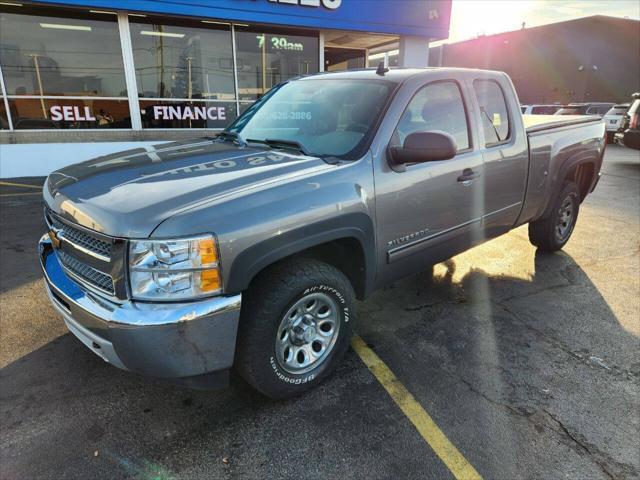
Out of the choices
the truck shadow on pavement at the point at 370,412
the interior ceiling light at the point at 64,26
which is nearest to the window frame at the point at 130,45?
the interior ceiling light at the point at 64,26

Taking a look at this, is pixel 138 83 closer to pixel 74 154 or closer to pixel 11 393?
pixel 74 154

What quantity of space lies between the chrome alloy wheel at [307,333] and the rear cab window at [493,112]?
1.99 meters

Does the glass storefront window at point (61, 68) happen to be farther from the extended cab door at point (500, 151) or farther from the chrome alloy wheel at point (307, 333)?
the chrome alloy wheel at point (307, 333)

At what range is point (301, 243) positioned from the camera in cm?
244

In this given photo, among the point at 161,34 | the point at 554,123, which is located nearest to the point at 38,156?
the point at 161,34

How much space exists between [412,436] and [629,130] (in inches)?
494

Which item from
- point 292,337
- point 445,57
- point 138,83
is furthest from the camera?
point 445,57

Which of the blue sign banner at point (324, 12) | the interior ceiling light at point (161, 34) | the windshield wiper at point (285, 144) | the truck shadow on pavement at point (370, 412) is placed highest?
the blue sign banner at point (324, 12)

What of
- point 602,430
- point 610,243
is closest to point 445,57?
point 610,243

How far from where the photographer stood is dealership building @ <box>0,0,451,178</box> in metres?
9.75

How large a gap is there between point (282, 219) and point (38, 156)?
980 cm

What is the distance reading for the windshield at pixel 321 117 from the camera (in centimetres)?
295

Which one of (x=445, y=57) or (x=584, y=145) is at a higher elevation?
(x=445, y=57)

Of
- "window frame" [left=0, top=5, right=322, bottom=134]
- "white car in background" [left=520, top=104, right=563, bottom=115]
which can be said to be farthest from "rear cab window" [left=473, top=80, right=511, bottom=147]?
"white car in background" [left=520, top=104, right=563, bottom=115]
